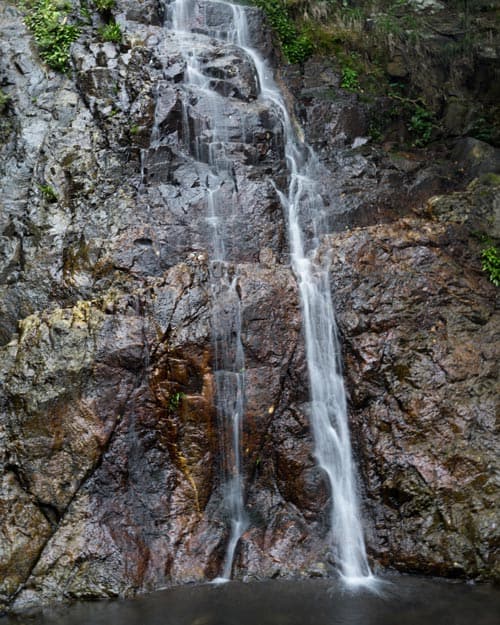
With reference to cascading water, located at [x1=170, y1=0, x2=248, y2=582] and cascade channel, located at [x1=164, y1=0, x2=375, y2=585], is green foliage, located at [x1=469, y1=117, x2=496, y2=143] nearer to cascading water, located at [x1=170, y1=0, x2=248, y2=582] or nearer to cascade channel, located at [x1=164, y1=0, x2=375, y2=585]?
cascade channel, located at [x1=164, y1=0, x2=375, y2=585]

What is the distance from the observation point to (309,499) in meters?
7.90

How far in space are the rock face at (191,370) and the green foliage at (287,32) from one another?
13.6 feet

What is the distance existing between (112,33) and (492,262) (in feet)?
27.5

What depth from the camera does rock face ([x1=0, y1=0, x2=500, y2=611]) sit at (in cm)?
739

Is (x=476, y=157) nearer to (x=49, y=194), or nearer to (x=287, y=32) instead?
(x=287, y=32)

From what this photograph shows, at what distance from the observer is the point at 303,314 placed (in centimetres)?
860

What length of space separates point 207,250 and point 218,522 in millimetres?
4090

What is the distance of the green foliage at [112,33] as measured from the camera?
37.9 ft

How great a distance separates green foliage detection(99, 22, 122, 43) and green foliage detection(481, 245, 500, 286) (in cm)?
803

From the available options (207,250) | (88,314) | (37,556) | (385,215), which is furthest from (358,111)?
(37,556)

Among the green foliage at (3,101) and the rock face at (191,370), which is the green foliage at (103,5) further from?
the rock face at (191,370)

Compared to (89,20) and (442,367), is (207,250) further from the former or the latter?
(89,20)

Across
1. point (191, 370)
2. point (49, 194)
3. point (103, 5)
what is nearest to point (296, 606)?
point (191, 370)

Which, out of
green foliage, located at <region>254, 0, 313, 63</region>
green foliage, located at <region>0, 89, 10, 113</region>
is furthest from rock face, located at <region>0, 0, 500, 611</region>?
green foliage, located at <region>254, 0, 313, 63</region>
